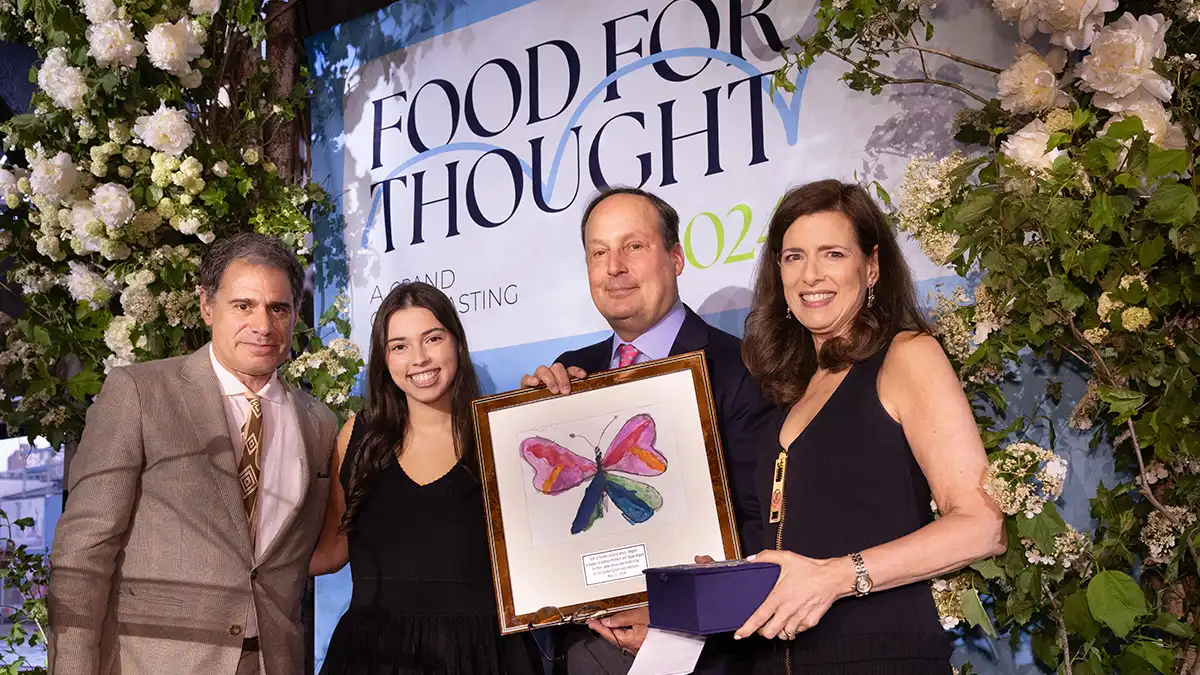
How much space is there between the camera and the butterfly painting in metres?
2.60

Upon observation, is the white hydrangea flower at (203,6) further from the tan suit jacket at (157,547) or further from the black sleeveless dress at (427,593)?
the black sleeveless dress at (427,593)

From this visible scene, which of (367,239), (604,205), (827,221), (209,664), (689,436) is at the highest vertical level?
(367,239)

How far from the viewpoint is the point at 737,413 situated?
9.09 feet

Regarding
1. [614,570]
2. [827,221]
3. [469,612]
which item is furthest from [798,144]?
[469,612]

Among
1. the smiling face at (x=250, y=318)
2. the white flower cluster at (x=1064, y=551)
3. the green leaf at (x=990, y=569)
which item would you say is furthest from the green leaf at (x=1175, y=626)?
the smiling face at (x=250, y=318)

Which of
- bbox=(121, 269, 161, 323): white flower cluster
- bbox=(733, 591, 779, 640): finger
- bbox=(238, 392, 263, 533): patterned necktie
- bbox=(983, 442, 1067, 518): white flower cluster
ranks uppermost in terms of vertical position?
bbox=(121, 269, 161, 323): white flower cluster

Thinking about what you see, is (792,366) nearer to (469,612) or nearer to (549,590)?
(549,590)

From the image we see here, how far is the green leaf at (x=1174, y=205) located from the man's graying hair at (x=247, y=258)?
2.15 meters

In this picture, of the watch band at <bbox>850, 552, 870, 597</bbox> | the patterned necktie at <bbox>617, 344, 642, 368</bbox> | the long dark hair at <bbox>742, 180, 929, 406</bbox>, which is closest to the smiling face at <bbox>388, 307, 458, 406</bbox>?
the patterned necktie at <bbox>617, 344, 642, 368</bbox>

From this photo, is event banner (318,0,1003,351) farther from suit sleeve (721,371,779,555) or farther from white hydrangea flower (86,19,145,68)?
white hydrangea flower (86,19,145,68)

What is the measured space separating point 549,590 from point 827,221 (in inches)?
42.6

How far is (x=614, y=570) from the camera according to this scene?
259 centimetres

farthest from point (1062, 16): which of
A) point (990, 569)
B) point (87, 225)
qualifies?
point (87, 225)

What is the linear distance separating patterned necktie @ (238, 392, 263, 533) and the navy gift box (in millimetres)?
1346
